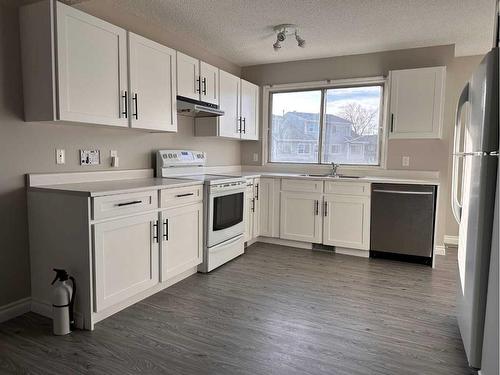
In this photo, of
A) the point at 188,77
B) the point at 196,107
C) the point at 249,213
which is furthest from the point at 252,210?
the point at 188,77

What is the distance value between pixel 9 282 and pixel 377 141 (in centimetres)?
409

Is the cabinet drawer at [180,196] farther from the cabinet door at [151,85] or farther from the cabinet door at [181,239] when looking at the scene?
the cabinet door at [151,85]

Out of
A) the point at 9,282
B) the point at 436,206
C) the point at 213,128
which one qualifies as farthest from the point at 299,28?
the point at 9,282

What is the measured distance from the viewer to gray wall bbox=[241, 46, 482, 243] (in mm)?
4090

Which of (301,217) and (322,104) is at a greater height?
(322,104)

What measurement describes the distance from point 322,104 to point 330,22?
5.01 feet

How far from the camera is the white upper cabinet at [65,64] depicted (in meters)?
2.27

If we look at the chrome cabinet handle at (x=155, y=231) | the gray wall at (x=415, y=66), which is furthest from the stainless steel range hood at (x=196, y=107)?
the gray wall at (x=415, y=66)

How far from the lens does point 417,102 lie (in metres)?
3.96

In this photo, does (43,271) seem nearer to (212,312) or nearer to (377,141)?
(212,312)

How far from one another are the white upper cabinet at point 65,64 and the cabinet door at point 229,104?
1605mm

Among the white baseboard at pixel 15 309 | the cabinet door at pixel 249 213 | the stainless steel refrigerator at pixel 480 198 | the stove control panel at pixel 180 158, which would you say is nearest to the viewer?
the stainless steel refrigerator at pixel 480 198

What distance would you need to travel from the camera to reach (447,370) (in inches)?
76.2

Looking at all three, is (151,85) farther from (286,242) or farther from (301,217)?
(286,242)
